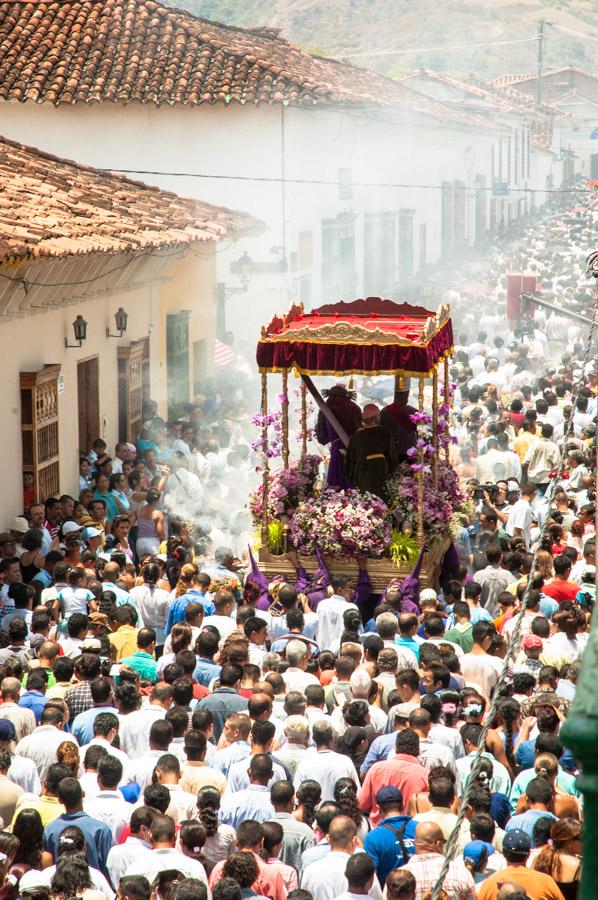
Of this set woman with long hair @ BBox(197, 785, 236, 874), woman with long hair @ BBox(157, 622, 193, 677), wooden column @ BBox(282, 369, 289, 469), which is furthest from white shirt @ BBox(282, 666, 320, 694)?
wooden column @ BBox(282, 369, 289, 469)

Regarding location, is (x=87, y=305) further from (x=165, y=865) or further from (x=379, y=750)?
(x=165, y=865)

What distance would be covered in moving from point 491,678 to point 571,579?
234 centimetres

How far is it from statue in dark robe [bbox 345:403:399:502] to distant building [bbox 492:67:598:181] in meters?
63.7

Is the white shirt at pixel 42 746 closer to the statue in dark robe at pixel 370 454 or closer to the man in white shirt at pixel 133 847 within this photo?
the man in white shirt at pixel 133 847

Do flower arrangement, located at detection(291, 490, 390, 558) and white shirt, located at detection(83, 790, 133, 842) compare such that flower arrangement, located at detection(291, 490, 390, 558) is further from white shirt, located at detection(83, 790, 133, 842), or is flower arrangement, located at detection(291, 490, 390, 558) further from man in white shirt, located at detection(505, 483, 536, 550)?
white shirt, located at detection(83, 790, 133, 842)

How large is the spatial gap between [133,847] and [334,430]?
6634 millimetres

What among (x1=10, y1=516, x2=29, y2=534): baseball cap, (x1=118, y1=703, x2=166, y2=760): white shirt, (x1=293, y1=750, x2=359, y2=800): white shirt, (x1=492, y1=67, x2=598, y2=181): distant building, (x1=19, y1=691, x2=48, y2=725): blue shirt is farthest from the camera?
(x1=492, y1=67, x2=598, y2=181): distant building

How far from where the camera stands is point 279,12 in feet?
231

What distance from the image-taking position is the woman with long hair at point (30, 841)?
6008 millimetres

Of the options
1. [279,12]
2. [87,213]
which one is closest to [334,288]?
[87,213]

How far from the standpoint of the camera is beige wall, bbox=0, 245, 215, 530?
13.3 meters

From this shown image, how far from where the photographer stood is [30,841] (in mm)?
6043

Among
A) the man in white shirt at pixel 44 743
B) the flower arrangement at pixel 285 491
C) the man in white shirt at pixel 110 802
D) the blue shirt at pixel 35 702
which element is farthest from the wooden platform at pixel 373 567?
the man in white shirt at pixel 110 802

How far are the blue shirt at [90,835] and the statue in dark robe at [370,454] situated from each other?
6.12 m
